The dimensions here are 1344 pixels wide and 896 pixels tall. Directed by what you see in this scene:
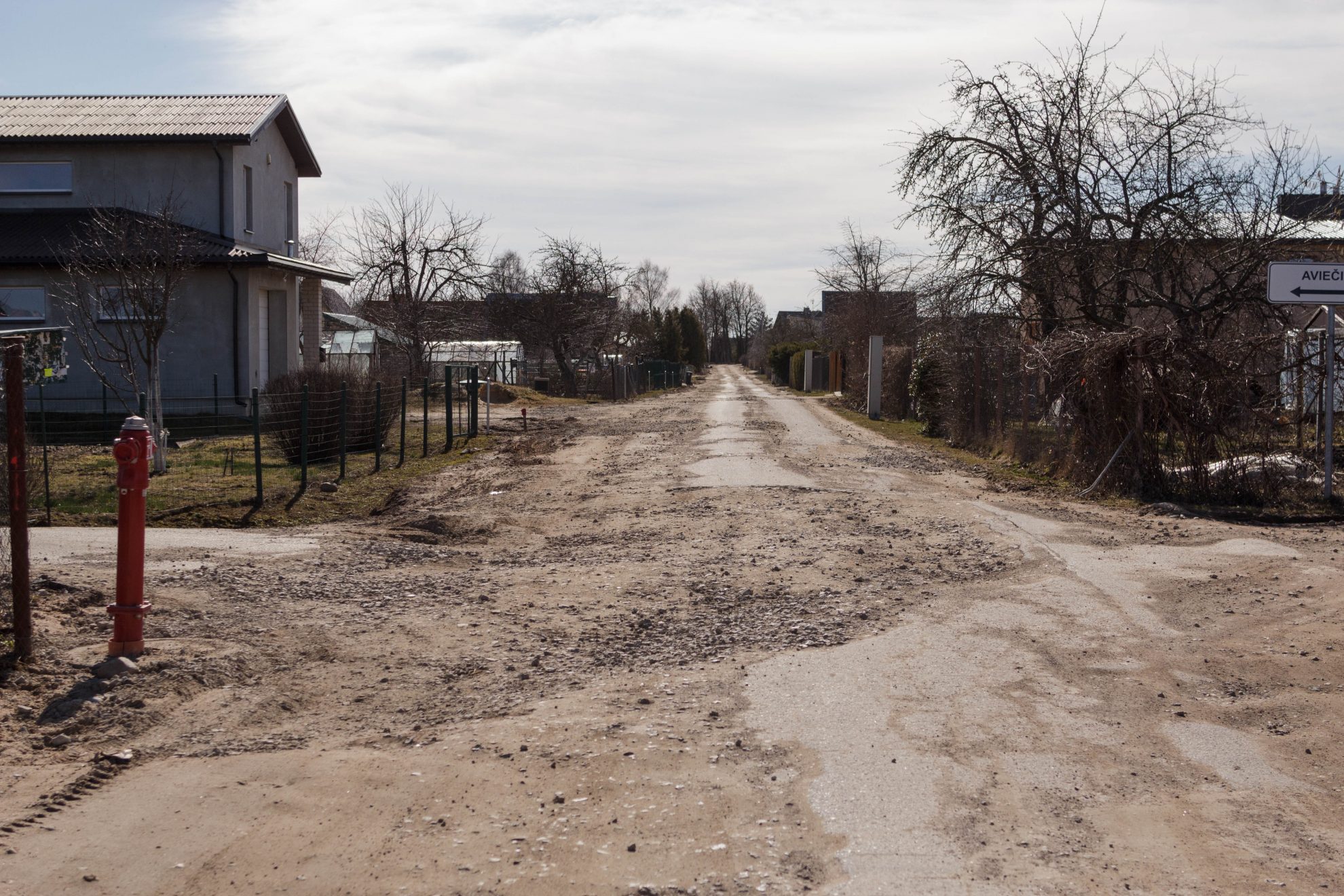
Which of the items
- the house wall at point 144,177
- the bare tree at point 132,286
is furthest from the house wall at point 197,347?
the house wall at point 144,177

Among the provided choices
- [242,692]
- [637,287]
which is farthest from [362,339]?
[242,692]

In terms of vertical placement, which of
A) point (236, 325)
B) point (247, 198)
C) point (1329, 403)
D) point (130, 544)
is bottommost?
point (130, 544)

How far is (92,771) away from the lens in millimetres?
4715

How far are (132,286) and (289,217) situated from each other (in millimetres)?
14457

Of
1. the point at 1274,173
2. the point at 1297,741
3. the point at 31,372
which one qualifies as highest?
the point at 1274,173

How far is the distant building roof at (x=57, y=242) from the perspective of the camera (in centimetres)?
2291

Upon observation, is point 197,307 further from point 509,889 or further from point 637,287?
point 637,287

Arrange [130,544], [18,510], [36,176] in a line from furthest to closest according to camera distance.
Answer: [36,176]
[130,544]
[18,510]

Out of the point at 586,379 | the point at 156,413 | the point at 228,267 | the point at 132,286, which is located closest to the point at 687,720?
the point at 156,413

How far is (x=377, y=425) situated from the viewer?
55.3 feet

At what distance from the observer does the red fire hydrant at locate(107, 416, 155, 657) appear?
6012mm

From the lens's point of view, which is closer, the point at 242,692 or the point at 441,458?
the point at 242,692

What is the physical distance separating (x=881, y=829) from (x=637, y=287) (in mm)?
49116

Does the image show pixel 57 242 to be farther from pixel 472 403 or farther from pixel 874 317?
pixel 874 317
